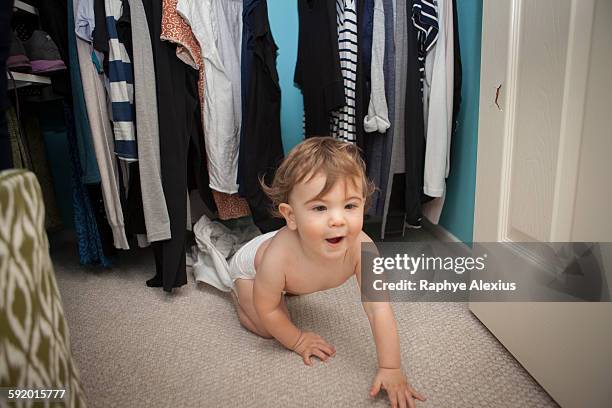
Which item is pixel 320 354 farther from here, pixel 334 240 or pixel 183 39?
pixel 183 39

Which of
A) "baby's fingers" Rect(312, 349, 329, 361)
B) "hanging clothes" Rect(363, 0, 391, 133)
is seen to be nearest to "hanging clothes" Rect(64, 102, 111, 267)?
"baby's fingers" Rect(312, 349, 329, 361)

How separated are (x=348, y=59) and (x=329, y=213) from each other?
71 cm

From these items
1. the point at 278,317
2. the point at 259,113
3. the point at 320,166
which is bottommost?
the point at 278,317

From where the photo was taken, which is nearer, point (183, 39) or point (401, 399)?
point (401, 399)

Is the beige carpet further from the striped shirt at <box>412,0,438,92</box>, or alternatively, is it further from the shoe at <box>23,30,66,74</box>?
the striped shirt at <box>412,0,438,92</box>

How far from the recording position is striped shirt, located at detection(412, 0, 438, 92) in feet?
3.92

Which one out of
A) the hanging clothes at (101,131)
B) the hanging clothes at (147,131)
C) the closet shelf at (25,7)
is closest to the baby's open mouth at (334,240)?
the hanging clothes at (147,131)

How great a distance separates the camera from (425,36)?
1.22 m

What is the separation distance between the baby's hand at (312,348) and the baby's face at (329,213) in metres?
0.27

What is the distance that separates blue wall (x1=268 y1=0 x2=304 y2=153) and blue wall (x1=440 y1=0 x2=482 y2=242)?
28.0 inches

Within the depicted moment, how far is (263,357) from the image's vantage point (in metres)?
0.88

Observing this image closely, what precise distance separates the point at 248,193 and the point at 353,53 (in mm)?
590

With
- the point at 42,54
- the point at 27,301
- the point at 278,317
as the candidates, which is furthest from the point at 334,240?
the point at 42,54

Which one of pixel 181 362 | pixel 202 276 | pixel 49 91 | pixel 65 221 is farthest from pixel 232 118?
pixel 65 221
